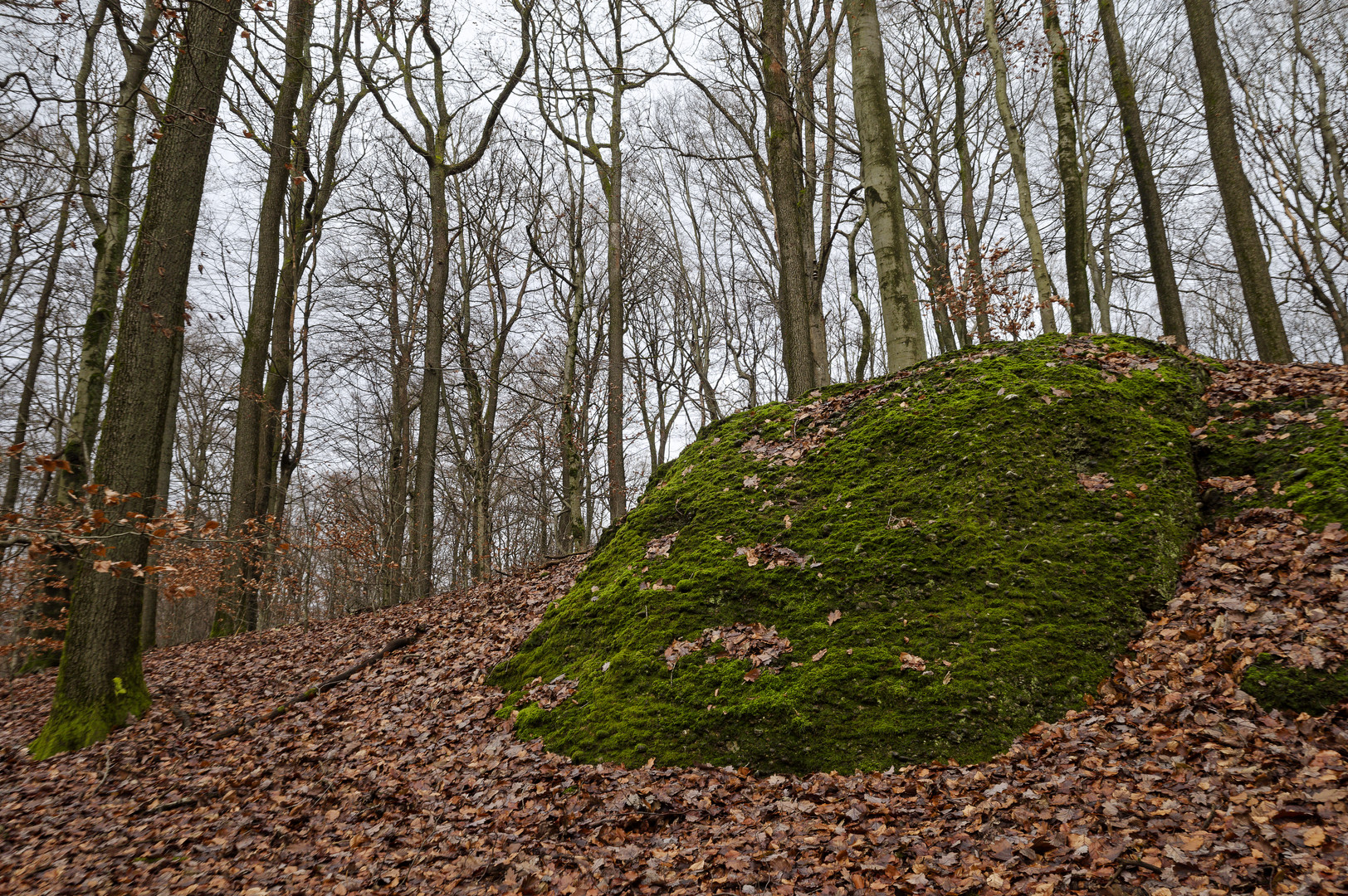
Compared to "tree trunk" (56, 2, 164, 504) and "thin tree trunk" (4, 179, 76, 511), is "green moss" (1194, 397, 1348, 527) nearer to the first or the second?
"tree trunk" (56, 2, 164, 504)

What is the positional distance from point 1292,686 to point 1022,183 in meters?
10.00

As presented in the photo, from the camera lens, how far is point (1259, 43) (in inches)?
628

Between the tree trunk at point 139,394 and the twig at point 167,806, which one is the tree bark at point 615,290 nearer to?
the tree trunk at point 139,394

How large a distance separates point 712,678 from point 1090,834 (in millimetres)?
2544

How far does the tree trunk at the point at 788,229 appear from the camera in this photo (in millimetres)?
9258

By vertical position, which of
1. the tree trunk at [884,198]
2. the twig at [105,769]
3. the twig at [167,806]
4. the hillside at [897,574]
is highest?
the tree trunk at [884,198]

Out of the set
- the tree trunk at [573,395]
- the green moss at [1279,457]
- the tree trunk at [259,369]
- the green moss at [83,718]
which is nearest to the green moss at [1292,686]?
the green moss at [1279,457]

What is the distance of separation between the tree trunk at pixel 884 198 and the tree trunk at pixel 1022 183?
461 cm

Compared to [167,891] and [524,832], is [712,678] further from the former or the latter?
[167,891]

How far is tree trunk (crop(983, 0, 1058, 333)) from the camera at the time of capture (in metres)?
10.5

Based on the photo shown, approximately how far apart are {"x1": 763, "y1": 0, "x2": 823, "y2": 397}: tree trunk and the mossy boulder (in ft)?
8.03

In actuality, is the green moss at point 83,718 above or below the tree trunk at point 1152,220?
below

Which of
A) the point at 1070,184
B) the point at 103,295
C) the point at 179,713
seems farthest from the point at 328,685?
the point at 1070,184

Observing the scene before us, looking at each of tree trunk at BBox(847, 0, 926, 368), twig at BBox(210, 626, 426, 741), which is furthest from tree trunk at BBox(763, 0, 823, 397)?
twig at BBox(210, 626, 426, 741)
